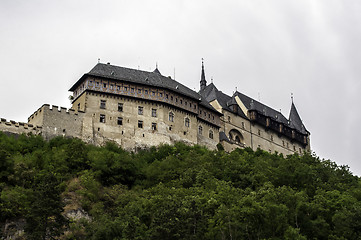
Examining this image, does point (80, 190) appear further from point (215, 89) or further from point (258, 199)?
point (215, 89)

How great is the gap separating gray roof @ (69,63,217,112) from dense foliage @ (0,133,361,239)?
842cm

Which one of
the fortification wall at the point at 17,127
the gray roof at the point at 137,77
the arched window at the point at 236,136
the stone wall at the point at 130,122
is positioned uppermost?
the gray roof at the point at 137,77

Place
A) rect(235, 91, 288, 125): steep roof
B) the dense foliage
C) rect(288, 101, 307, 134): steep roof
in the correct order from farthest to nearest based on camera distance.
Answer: rect(288, 101, 307, 134): steep roof, rect(235, 91, 288, 125): steep roof, the dense foliage

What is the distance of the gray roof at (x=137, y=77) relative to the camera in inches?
2554

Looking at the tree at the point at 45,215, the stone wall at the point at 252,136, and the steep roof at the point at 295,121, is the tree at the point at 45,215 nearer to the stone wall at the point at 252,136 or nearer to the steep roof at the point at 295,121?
the stone wall at the point at 252,136

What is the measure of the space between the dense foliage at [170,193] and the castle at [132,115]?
226 centimetres

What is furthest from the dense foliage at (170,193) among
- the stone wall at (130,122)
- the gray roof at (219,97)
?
the gray roof at (219,97)

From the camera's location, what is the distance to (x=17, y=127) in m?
57.3

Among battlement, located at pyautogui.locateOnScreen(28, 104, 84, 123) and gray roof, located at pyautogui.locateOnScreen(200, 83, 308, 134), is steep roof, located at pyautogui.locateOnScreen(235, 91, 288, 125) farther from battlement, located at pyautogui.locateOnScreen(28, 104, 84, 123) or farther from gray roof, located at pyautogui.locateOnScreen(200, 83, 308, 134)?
battlement, located at pyautogui.locateOnScreen(28, 104, 84, 123)

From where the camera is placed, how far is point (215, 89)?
8500cm

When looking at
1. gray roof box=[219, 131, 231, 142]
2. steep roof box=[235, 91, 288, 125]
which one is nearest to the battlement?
gray roof box=[219, 131, 231, 142]

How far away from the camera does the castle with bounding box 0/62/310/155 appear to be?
195 ft

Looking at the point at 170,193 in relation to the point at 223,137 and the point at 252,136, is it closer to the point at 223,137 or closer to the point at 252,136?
the point at 223,137

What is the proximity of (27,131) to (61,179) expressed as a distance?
35.3 ft
